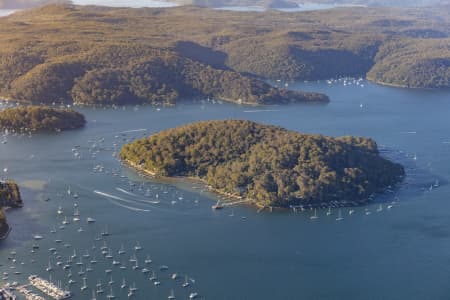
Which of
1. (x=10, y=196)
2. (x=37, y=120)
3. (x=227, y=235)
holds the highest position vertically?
(x=37, y=120)

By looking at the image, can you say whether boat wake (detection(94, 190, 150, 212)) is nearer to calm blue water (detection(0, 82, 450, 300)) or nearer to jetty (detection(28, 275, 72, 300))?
calm blue water (detection(0, 82, 450, 300))

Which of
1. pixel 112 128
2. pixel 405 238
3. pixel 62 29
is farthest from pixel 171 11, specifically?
pixel 405 238

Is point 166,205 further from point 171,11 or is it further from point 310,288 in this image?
point 171,11

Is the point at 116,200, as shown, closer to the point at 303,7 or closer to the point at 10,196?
the point at 10,196

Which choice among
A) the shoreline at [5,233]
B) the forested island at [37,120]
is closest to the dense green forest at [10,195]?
the shoreline at [5,233]

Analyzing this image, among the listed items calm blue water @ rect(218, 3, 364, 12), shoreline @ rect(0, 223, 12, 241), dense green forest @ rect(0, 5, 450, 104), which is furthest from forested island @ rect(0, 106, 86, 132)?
calm blue water @ rect(218, 3, 364, 12)

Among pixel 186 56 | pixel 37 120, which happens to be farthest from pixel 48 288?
pixel 186 56

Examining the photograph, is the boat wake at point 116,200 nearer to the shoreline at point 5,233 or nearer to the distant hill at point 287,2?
the shoreline at point 5,233
